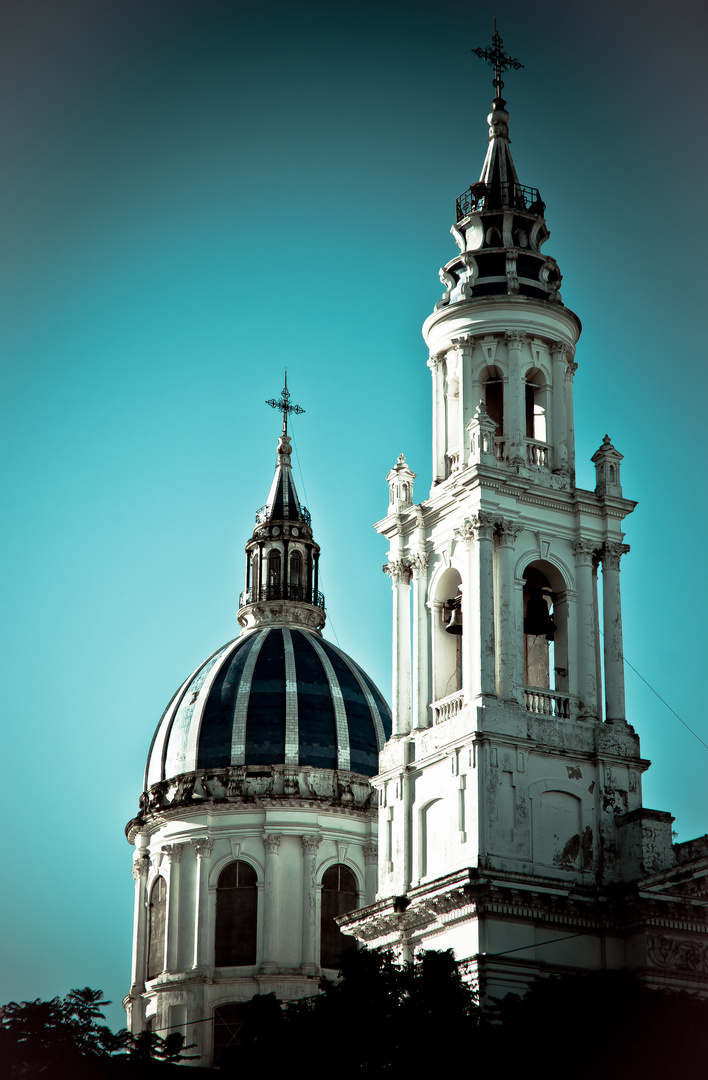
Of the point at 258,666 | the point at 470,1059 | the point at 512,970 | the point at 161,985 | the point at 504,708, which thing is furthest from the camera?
the point at 258,666

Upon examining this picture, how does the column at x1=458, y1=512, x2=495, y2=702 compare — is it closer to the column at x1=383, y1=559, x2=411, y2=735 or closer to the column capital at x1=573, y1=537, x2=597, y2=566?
the column at x1=383, y1=559, x2=411, y2=735

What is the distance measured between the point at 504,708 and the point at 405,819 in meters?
4.18

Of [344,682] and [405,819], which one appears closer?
[405,819]

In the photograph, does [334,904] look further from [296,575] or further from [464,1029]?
[464,1029]

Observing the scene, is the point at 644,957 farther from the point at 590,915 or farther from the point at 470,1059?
the point at 470,1059

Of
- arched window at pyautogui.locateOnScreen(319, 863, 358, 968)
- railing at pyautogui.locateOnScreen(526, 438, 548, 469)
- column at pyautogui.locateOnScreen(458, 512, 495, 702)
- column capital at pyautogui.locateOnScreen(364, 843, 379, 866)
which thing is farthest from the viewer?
column capital at pyautogui.locateOnScreen(364, 843, 379, 866)

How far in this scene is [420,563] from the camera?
154 feet

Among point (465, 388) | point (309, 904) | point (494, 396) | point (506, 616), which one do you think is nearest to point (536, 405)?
point (494, 396)

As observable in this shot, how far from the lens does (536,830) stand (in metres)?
42.9

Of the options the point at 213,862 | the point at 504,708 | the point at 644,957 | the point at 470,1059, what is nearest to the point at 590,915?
the point at 644,957

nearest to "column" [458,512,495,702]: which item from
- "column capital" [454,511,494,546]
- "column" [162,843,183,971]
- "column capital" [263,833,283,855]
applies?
"column capital" [454,511,494,546]

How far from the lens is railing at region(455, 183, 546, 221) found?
51.1 m

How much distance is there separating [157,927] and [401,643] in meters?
21.4

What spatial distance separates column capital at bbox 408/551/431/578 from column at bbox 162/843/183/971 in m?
20.3
